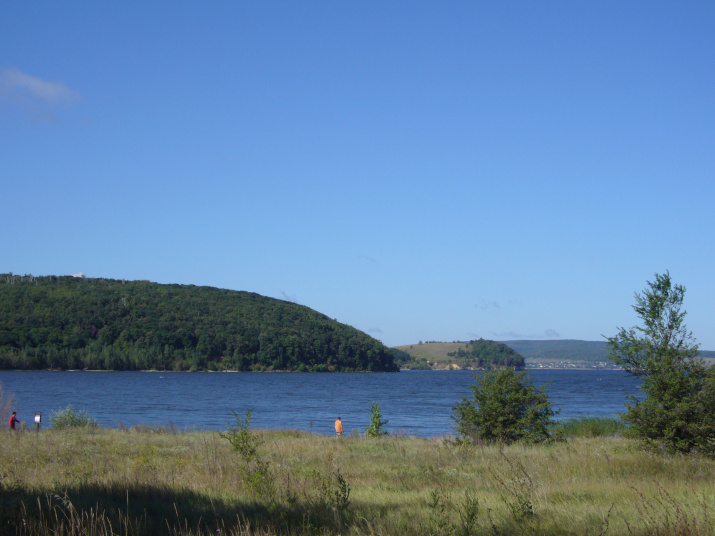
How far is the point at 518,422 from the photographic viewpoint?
62.8 ft

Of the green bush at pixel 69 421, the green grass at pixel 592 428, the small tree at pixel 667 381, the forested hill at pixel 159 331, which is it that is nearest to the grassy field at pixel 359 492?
the small tree at pixel 667 381

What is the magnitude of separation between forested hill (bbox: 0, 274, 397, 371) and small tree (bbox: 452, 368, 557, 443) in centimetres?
12694

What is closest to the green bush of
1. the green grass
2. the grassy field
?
the grassy field

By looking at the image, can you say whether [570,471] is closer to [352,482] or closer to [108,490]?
[352,482]

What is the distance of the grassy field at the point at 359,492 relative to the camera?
269 inches

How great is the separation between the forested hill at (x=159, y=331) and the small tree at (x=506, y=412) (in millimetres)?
126944

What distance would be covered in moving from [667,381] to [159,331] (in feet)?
489

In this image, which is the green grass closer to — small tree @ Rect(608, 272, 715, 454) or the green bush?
small tree @ Rect(608, 272, 715, 454)

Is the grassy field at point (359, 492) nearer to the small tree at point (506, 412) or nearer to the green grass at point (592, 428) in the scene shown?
the small tree at point (506, 412)

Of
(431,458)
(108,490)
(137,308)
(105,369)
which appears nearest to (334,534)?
(108,490)

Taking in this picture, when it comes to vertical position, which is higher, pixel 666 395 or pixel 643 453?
pixel 666 395

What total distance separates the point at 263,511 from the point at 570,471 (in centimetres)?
657

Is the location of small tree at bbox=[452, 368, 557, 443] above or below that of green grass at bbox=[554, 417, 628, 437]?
above

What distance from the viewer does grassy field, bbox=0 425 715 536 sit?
683 cm
